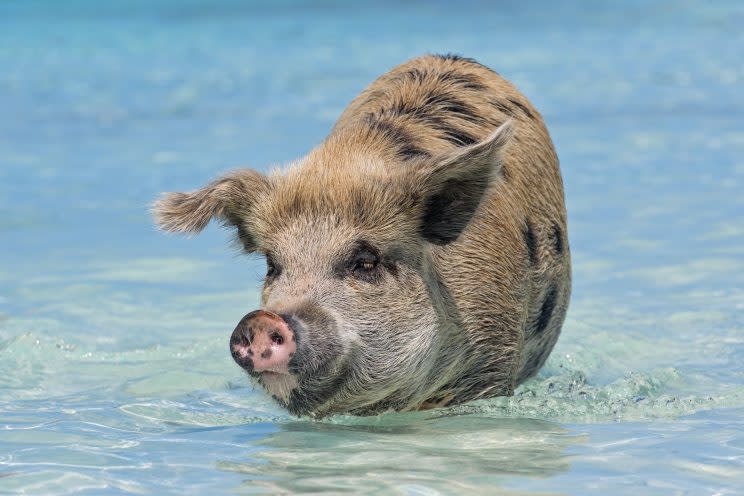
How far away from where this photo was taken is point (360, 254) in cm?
590

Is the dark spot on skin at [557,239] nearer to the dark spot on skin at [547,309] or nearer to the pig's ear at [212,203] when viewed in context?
the dark spot on skin at [547,309]

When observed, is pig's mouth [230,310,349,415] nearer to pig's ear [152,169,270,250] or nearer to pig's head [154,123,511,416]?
pig's head [154,123,511,416]

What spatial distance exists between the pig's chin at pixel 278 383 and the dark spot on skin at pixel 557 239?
2.20 metres

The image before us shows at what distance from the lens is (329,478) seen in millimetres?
5301

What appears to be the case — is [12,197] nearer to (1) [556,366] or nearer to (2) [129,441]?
(1) [556,366]

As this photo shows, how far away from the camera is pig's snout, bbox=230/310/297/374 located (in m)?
5.06

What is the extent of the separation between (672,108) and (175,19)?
15.7m

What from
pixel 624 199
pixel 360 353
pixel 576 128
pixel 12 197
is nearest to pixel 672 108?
pixel 576 128

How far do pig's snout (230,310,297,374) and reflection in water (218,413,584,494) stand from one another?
0.49 m

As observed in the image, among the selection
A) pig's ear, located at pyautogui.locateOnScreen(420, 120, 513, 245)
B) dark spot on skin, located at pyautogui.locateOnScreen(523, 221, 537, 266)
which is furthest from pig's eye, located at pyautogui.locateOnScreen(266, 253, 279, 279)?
dark spot on skin, located at pyautogui.locateOnScreen(523, 221, 537, 266)

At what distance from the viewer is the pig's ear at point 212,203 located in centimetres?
611

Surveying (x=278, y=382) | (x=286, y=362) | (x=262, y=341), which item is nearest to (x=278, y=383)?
(x=278, y=382)

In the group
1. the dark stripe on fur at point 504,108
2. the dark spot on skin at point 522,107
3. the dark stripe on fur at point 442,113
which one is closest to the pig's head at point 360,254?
the dark stripe on fur at point 442,113

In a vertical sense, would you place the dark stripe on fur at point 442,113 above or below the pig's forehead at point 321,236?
above
